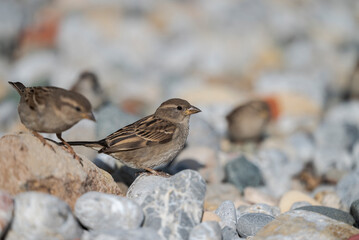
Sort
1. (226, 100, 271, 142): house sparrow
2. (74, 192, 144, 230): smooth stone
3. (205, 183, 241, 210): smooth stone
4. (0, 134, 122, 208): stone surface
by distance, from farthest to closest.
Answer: (226, 100, 271, 142): house sparrow
(205, 183, 241, 210): smooth stone
(0, 134, 122, 208): stone surface
(74, 192, 144, 230): smooth stone

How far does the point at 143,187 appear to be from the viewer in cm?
516

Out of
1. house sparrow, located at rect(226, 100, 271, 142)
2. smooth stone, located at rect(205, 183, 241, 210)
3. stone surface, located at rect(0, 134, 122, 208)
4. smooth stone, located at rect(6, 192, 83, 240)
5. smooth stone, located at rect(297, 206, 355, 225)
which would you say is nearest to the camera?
smooth stone, located at rect(6, 192, 83, 240)

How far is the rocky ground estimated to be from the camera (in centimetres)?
428

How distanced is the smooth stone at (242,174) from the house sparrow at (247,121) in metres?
2.05

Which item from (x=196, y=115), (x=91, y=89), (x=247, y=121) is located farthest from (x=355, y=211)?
(x=91, y=89)

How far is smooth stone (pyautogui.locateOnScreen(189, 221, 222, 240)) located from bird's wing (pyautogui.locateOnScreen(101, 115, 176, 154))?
1.60 m

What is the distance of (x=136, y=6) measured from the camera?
15812mm

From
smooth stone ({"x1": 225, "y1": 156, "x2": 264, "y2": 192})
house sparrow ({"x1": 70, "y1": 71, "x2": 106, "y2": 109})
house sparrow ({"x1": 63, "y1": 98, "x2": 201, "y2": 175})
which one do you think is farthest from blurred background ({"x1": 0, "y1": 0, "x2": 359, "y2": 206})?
house sparrow ({"x1": 63, "y1": 98, "x2": 201, "y2": 175})

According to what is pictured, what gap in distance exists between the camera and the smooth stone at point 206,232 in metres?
4.21

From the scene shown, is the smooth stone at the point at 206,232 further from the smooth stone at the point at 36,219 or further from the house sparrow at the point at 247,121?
the house sparrow at the point at 247,121

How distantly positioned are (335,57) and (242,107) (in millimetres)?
5998

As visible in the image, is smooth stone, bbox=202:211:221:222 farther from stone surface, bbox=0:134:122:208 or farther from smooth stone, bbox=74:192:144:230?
stone surface, bbox=0:134:122:208

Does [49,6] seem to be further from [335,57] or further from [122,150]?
[122,150]

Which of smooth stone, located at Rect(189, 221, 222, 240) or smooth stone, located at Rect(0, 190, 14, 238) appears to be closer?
smooth stone, located at Rect(0, 190, 14, 238)
